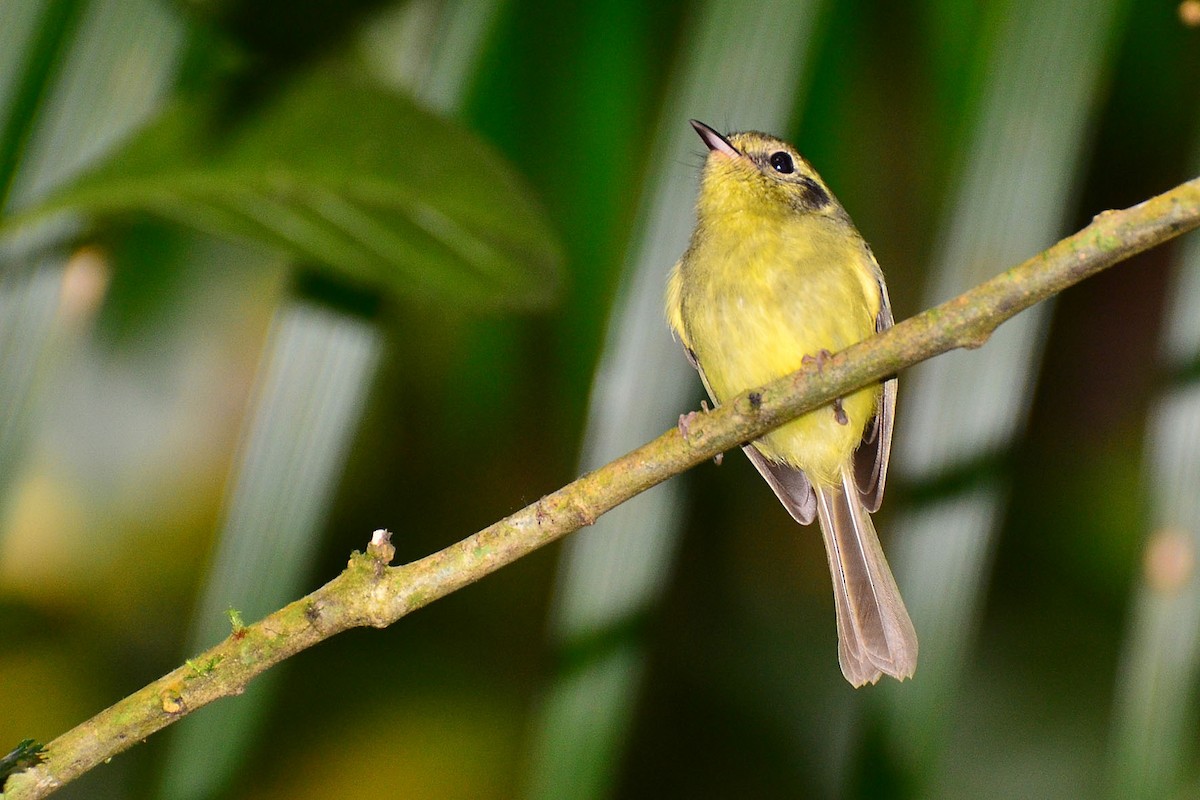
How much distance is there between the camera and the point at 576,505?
1.58 meters

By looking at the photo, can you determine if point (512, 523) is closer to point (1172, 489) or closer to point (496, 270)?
point (496, 270)

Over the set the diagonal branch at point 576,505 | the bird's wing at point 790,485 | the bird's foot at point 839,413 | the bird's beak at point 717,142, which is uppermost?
the bird's beak at point 717,142

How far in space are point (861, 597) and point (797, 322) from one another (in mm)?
627

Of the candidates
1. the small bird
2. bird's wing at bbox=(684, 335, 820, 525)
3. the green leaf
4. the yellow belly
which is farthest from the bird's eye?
the green leaf

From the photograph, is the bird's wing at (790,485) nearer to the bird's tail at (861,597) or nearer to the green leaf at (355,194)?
the bird's tail at (861,597)

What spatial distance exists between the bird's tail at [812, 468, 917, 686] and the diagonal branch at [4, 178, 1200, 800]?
60 cm

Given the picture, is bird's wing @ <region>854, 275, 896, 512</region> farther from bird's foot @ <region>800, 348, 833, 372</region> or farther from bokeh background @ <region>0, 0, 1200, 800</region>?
bird's foot @ <region>800, 348, 833, 372</region>

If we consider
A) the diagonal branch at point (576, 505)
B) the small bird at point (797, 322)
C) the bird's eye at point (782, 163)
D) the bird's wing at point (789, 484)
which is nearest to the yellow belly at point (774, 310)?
the small bird at point (797, 322)

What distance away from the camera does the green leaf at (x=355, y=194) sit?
167cm

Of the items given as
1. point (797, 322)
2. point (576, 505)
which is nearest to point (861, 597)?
point (797, 322)

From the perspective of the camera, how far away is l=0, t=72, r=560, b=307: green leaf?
167 centimetres

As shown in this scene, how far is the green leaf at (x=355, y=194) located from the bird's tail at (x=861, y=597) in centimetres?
95

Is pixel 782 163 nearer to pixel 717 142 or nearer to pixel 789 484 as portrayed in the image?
pixel 717 142

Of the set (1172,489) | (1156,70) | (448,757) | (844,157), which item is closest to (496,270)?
(844,157)
